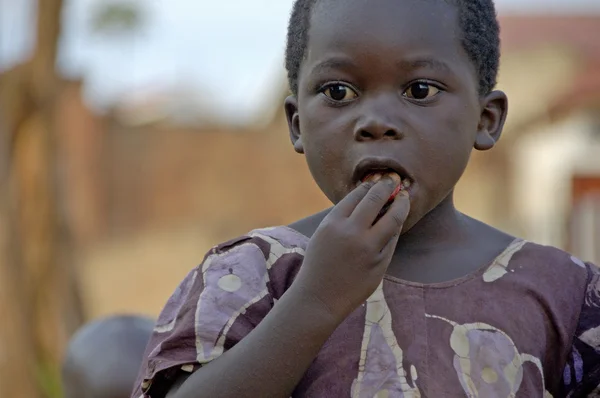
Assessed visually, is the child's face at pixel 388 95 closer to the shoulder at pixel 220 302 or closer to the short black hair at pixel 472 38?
the short black hair at pixel 472 38

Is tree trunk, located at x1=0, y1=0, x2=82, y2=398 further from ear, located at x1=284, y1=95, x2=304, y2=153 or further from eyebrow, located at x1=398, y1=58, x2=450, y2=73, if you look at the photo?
eyebrow, located at x1=398, y1=58, x2=450, y2=73

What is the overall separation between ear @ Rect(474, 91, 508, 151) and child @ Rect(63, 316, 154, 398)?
5.99 ft

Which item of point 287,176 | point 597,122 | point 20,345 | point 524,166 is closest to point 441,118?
point 20,345

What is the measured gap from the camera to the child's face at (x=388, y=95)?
202 centimetres

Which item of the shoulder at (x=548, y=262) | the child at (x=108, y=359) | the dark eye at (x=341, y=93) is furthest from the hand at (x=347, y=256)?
the child at (x=108, y=359)

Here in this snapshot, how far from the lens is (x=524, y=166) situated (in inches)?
683

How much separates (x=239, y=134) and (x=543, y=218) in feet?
19.8

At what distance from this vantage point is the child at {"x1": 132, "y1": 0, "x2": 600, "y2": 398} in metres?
1.86

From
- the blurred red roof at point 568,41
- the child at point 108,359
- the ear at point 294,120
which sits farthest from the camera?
the blurred red roof at point 568,41

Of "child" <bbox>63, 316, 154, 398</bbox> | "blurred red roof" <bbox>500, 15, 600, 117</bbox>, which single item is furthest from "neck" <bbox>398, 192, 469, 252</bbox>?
"blurred red roof" <bbox>500, 15, 600, 117</bbox>

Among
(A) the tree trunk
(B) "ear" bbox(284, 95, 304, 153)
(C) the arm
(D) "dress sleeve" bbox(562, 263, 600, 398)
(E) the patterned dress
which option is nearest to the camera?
(C) the arm

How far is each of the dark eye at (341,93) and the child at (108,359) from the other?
1.93 meters

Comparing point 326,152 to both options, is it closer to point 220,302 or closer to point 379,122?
point 379,122

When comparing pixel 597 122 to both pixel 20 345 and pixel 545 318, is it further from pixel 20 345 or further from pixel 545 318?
pixel 545 318
